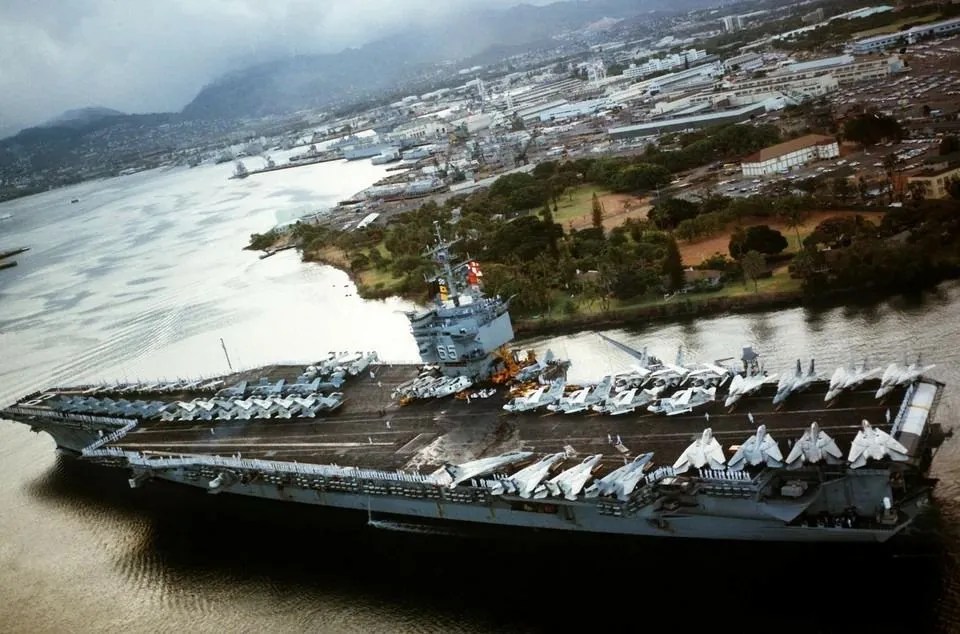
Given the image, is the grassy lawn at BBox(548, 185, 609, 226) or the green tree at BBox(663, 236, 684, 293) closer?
the green tree at BBox(663, 236, 684, 293)

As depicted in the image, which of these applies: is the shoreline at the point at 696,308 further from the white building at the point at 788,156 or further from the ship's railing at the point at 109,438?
the white building at the point at 788,156

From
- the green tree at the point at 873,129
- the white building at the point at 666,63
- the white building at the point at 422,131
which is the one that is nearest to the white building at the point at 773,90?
the green tree at the point at 873,129

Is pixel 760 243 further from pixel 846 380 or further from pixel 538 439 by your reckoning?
pixel 538 439

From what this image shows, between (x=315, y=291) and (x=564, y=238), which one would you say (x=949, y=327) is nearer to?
(x=564, y=238)

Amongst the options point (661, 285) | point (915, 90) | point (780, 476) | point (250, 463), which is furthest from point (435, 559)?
point (915, 90)

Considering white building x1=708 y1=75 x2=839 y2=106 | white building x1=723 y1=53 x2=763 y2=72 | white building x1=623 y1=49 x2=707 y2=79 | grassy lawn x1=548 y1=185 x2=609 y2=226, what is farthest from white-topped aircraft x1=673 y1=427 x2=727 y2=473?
white building x1=623 y1=49 x2=707 y2=79

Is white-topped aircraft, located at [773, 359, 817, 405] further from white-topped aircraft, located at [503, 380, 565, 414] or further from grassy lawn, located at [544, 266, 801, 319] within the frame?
grassy lawn, located at [544, 266, 801, 319]
